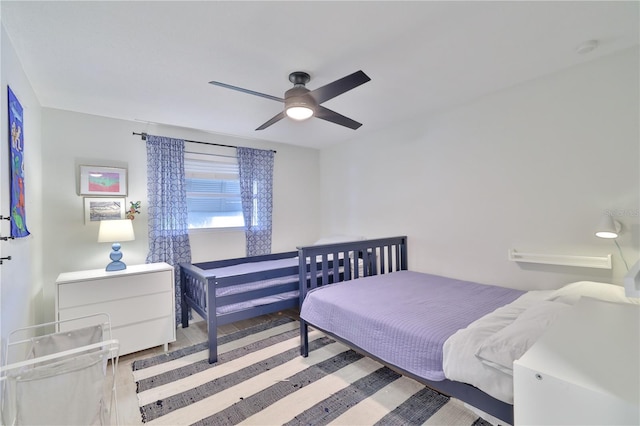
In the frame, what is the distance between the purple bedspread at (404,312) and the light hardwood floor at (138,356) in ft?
3.81

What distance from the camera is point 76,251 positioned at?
2.69 meters

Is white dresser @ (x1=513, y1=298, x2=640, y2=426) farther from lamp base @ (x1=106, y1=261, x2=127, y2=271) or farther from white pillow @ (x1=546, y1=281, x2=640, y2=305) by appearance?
lamp base @ (x1=106, y1=261, x2=127, y2=271)

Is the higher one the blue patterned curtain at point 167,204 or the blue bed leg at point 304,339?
the blue patterned curtain at point 167,204

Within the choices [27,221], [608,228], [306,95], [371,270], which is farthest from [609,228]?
[27,221]

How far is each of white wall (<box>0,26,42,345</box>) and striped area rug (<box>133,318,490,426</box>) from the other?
0.91 meters

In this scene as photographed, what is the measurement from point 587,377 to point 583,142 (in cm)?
205

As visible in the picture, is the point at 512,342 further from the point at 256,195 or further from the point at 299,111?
the point at 256,195

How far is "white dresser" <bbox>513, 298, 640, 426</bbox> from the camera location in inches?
25.6

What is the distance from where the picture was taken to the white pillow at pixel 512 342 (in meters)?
1.13

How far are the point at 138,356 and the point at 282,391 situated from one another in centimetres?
145

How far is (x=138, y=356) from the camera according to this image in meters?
2.47

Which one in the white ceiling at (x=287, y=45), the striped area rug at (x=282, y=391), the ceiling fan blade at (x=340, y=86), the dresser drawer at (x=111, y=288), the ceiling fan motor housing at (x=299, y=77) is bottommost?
the striped area rug at (x=282, y=391)

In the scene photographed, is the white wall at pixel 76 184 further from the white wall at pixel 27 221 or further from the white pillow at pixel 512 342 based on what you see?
the white pillow at pixel 512 342

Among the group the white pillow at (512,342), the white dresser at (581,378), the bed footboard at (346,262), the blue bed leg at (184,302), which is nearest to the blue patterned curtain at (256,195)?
the blue bed leg at (184,302)
